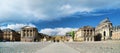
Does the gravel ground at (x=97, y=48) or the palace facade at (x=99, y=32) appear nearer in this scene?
the gravel ground at (x=97, y=48)

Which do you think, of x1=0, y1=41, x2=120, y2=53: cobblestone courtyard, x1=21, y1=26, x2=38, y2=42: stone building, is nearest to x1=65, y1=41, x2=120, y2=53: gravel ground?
x1=0, y1=41, x2=120, y2=53: cobblestone courtyard

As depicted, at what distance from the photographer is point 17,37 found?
194 metres

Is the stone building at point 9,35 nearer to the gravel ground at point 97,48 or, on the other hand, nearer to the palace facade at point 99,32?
the palace facade at point 99,32

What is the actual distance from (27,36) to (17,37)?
72.7 ft

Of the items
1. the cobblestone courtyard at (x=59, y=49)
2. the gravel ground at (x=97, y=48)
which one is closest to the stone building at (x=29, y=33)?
the gravel ground at (x=97, y=48)

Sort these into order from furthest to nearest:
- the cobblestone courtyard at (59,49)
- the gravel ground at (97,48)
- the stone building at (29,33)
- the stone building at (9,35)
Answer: the stone building at (9,35) < the stone building at (29,33) < the gravel ground at (97,48) < the cobblestone courtyard at (59,49)

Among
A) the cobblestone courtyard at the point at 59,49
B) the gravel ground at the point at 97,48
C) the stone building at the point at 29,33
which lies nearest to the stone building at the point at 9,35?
the stone building at the point at 29,33

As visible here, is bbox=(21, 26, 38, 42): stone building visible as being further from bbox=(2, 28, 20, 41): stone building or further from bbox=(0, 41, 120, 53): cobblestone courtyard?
bbox=(0, 41, 120, 53): cobblestone courtyard

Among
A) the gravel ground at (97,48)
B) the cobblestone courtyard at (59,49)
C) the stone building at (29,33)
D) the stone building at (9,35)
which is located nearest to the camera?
the cobblestone courtyard at (59,49)

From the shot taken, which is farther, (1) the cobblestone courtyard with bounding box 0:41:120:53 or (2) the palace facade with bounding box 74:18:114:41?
(2) the palace facade with bounding box 74:18:114:41

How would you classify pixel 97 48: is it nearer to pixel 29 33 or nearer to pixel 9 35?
pixel 29 33

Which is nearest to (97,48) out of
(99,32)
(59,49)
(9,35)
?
(59,49)

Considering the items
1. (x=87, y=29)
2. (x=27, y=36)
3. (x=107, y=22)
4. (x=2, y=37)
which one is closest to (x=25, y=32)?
(x=27, y=36)

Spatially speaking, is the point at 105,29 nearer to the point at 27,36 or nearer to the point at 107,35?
the point at 107,35
